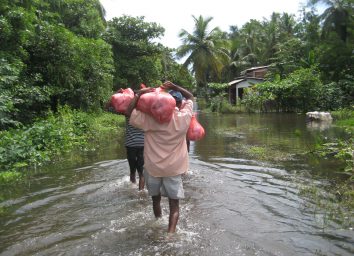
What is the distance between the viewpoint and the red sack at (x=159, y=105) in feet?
13.8

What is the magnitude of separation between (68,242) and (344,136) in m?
10.6

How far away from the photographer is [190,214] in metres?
5.27

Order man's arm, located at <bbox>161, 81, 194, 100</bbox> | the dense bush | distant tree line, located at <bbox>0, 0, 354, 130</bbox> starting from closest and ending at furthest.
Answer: man's arm, located at <bbox>161, 81, 194, 100</bbox>, the dense bush, distant tree line, located at <bbox>0, 0, 354, 130</bbox>

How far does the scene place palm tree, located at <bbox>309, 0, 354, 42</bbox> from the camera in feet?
104

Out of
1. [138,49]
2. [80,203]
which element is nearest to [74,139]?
[80,203]

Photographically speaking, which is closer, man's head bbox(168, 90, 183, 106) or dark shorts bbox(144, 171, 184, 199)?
dark shorts bbox(144, 171, 184, 199)

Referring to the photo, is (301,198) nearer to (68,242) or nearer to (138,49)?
(68,242)

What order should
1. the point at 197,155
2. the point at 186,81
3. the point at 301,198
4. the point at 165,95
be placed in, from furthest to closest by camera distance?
the point at 186,81
the point at 197,155
the point at 301,198
the point at 165,95

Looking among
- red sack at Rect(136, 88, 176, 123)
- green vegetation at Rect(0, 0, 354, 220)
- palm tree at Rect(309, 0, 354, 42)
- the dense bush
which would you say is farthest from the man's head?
palm tree at Rect(309, 0, 354, 42)

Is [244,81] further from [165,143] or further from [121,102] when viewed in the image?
[165,143]

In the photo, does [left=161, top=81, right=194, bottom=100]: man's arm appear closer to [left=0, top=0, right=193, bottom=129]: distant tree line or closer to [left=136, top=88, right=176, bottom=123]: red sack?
[left=136, top=88, right=176, bottom=123]: red sack

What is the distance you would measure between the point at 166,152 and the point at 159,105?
56 centimetres

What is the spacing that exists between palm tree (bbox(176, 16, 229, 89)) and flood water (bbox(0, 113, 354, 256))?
3139 cm

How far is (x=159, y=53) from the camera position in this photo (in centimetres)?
2847
